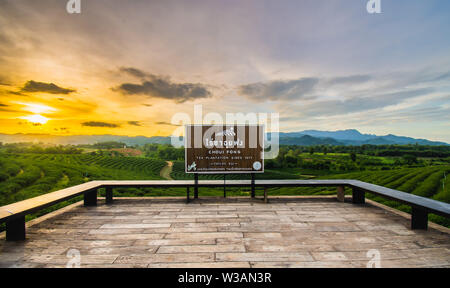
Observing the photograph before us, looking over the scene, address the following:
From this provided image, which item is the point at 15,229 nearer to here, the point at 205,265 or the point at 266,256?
the point at 205,265

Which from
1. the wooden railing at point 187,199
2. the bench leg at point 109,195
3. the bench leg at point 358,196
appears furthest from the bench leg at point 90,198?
the bench leg at point 358,196

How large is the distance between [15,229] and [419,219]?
7.16m

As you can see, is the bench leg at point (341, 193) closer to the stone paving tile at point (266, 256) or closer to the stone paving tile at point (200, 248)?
the stone paving tile at point (266, 256)

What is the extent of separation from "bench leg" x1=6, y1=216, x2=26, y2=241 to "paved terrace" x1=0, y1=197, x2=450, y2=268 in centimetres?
11

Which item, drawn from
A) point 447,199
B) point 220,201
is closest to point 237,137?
point 220,201

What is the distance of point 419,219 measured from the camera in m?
3.73

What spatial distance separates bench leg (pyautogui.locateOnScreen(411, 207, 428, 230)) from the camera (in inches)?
146

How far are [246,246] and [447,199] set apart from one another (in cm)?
976

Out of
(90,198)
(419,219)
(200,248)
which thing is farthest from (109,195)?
(419,219)

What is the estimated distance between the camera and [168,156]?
61.8m

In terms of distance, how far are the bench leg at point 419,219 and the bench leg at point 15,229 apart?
275 inches

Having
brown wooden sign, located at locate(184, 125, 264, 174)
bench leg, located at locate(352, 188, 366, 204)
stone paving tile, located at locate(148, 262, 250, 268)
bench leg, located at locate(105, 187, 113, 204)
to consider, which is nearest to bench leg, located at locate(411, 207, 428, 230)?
bench leg, located at locate(352, 188, 366, 204)
